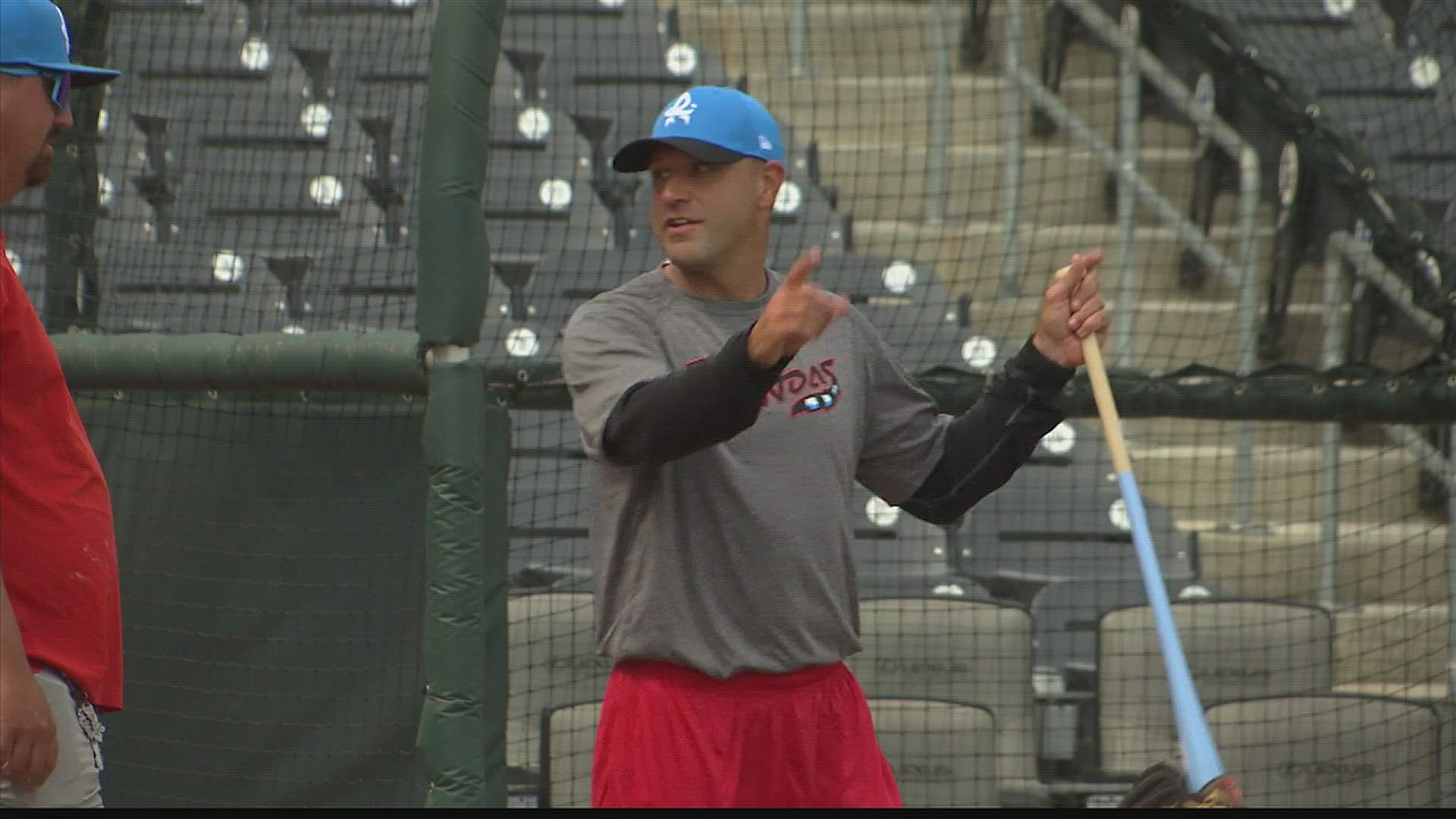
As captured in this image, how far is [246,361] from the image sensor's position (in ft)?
12.8

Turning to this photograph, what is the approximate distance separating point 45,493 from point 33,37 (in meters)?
0.60

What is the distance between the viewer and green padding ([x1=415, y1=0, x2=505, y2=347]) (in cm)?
363

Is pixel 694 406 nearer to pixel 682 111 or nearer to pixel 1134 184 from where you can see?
pixel 682 111

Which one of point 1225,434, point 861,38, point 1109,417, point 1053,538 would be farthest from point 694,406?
point 861,38

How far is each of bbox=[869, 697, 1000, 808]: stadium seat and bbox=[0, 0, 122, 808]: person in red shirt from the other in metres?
2.49

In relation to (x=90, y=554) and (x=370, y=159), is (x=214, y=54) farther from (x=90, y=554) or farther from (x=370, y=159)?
(x=90, y=554)

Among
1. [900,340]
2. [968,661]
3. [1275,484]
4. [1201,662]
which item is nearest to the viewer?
[968,661]

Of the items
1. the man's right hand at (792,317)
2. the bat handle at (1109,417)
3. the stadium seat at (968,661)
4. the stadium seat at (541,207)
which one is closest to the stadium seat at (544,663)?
the stadium seat at (968,661)

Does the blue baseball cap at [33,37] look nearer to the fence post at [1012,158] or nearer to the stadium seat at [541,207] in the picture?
the stadium seat at [541,207]

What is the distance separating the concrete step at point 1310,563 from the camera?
272 inches

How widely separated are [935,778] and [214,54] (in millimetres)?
3507

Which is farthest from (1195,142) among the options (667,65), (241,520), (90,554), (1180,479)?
(90,554)

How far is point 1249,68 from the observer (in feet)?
20.4

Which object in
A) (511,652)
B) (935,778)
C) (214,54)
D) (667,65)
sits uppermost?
(667,65)
